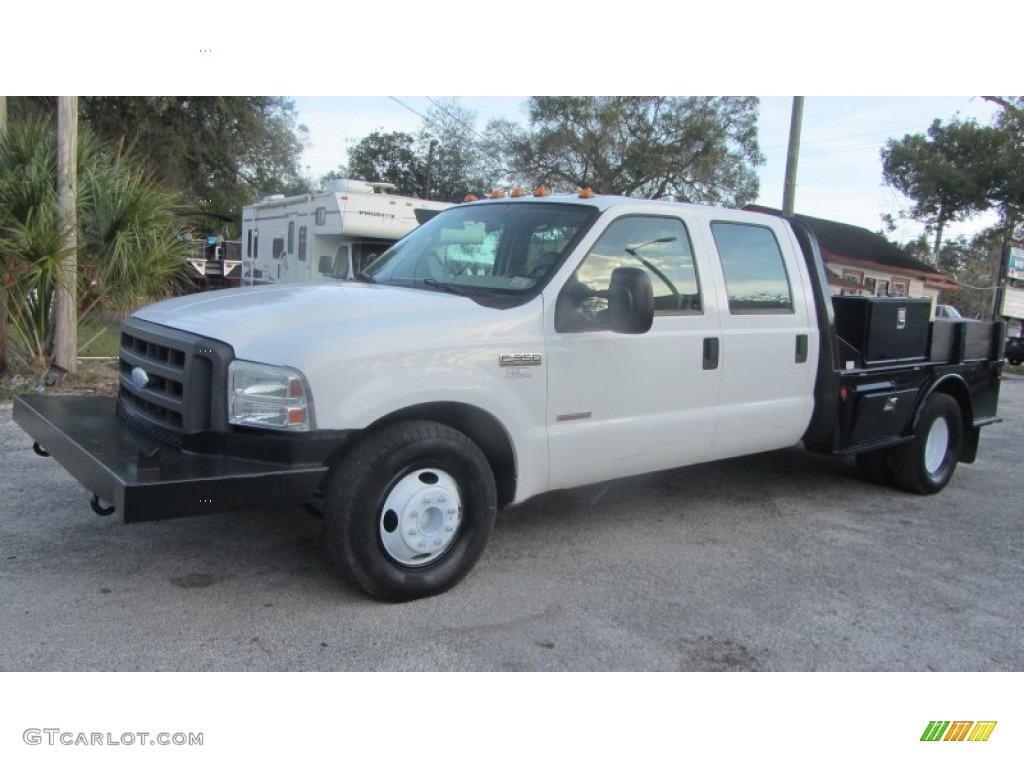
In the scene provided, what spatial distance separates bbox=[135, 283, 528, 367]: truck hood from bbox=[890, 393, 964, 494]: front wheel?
3.81 meters

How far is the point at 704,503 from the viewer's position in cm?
567

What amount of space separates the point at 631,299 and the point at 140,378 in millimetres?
2291

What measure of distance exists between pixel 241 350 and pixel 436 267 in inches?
58.6

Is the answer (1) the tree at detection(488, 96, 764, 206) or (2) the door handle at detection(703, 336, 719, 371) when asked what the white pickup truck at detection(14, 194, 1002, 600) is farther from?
(1) the tree at detection(488, 96, 764, 206)

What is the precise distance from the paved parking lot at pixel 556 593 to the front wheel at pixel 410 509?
16 centimetres

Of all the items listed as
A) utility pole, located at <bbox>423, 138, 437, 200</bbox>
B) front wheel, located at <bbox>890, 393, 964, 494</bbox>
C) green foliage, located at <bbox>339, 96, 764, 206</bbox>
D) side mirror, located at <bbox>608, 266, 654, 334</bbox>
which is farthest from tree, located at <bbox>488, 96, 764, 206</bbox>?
side mirror, located at <bbox>608, 266, 654, 334</bbox>

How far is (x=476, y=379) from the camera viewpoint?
3.75 meters

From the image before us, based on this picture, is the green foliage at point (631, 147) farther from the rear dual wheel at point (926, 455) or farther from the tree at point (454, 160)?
the rear dual wheel at point (926, 455)

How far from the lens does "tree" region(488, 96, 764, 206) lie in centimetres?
3036

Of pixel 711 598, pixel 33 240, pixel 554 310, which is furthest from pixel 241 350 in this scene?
pixel 33 240

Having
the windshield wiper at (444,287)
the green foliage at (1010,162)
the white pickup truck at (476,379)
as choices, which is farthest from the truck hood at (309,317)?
the green foliage at (1010,162)

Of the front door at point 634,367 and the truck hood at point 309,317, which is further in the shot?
the front door at point 634,367

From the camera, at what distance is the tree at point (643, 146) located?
99.6 ft

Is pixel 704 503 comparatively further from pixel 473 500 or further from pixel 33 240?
pixel 33 240
